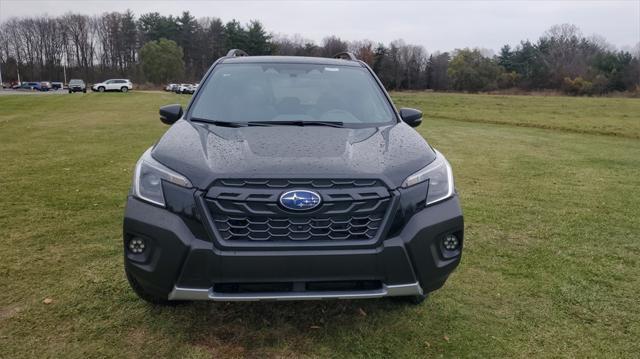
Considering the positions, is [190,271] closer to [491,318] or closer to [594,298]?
[491,318]

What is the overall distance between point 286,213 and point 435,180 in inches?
34.9

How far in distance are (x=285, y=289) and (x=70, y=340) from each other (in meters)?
1.30

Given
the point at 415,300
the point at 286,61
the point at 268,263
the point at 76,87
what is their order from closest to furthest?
the point at 268,263
the point at 415,300
the point at 286,61
the point at 76,87

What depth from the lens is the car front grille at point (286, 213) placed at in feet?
7.97

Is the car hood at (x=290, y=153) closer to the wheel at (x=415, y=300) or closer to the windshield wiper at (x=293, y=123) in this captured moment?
the windshield wiper at (x=293, y=123)

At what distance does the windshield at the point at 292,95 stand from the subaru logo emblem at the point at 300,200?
1087 mm

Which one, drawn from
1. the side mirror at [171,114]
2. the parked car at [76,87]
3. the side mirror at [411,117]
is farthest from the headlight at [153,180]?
the parked car at [76,87]

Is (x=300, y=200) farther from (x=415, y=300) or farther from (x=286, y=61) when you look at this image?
(x=286, y=61)

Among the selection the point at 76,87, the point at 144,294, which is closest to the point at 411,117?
the point at 144,294

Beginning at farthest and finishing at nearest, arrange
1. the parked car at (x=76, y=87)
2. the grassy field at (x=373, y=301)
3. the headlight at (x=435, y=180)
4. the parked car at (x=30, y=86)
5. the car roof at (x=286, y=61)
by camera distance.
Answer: the parked car at (x=30, y=86)
the parked car at (x=76, y=87)
the car roof at (x=286, y=61)
the grassy field at (x=373, y=301)
the headlight at (x=435, y=180)

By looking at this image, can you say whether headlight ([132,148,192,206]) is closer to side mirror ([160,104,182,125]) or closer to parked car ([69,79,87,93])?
side mirror ([160,104,182,125])

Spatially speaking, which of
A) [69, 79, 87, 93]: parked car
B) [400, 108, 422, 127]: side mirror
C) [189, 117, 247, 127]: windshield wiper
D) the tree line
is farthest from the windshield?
the tree line

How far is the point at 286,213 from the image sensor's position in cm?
242

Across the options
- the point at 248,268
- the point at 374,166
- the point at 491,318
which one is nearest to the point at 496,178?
the point at 491,318
